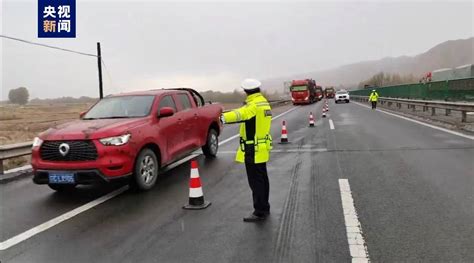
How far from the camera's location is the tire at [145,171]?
6.98 m

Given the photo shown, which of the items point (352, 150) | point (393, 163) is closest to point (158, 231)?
point (393, 163)

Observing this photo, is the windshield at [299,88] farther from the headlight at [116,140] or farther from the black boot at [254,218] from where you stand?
the black boot at [254,218]

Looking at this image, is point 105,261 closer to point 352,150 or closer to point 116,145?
point 116,145

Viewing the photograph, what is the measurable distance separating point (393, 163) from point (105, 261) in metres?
6.60

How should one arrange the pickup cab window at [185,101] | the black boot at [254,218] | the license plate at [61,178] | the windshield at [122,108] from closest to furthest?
1. the black boot at [254,218]
2. the license plate at [61,178]
3. the windshield at [122,108]
4. the pickup cab window at [185,101]

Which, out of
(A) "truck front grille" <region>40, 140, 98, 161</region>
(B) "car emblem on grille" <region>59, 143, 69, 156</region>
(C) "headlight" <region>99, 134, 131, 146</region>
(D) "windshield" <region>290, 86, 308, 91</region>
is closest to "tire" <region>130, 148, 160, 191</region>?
(C) "headlight" <region>99, 134, 131, 146</region>

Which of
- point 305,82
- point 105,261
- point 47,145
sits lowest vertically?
point 105,261

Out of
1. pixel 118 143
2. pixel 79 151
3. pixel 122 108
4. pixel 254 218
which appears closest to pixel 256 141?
pixel 254 218

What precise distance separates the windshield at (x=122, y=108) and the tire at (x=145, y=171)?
90 cm

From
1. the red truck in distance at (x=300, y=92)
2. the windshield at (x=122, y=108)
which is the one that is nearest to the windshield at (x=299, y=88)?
the red truck in distance at (x=300, y=92)

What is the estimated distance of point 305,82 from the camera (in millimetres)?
53812

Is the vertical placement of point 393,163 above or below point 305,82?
below

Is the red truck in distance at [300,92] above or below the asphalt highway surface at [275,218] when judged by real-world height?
above

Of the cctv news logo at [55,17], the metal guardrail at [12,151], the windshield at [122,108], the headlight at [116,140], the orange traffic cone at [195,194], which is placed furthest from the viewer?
the cctv news logo at [55,17]
